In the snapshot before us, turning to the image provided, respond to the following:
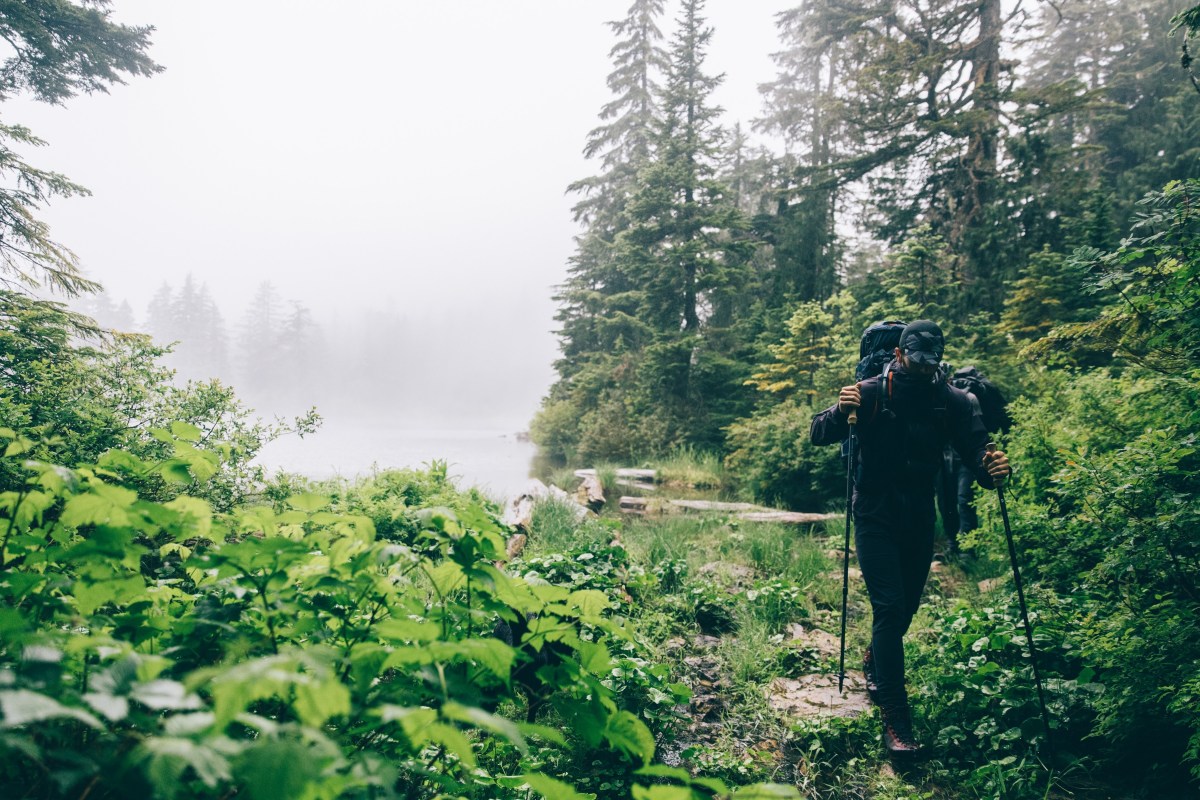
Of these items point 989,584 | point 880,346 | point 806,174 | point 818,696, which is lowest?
point 818,696

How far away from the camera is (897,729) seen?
8.80 feet

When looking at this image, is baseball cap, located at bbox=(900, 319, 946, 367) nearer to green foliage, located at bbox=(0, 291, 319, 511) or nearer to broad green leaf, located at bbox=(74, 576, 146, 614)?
broad green leaf, located at bbox=(74, 576, 146, 614)

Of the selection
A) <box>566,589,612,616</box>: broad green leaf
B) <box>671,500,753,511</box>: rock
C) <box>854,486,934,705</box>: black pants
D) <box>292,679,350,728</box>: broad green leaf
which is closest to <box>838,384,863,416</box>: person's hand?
<box>854,486,934,705</box>: black pants

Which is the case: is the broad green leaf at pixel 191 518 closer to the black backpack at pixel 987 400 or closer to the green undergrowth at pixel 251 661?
the green undergrowth at pixel 251 661

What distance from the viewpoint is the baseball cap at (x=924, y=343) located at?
2939 millimetres

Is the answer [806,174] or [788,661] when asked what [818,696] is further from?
[806,174]

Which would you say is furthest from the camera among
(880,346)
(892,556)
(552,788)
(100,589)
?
(880,346)

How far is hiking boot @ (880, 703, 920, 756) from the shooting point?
104 inches

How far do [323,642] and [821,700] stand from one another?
3.08 m

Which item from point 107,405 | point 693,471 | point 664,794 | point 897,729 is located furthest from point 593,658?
point 693,471

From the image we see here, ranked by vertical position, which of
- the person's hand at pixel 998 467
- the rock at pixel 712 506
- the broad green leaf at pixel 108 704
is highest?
the person's hand at pixel 998 467

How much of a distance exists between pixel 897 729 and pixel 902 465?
4.62 feet

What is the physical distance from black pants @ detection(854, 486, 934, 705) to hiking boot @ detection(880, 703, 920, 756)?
0.48 ft

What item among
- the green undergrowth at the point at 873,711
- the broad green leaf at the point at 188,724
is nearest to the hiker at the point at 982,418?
the green undergrowth at the point at 873,711
